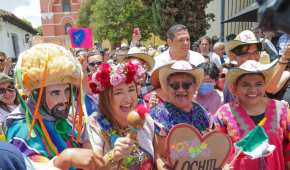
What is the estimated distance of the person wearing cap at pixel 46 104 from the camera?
173 cm

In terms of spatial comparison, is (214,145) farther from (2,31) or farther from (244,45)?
(2,31)

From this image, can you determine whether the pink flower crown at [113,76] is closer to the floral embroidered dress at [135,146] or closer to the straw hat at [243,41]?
the floral embroidered dress at [135,146]

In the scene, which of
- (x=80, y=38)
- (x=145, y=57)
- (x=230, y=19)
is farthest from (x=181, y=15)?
(x=145, y=57)

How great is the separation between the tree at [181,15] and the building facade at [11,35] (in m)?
9.87

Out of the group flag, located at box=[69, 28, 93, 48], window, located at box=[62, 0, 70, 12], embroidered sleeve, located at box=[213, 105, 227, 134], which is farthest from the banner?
window, located at box=[62, 0, 70, 12]

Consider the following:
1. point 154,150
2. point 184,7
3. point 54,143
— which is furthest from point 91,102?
point 184,7

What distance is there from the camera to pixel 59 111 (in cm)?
186

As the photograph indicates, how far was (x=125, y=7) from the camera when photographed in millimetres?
32469

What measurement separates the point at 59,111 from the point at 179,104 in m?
0.82

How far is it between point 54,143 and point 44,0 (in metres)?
59.6

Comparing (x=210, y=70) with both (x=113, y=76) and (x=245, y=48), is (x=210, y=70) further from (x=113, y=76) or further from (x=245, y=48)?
(x=113, y=76)

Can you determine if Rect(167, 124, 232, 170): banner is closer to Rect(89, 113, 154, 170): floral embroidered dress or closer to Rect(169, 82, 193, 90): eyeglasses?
Rect(89, 113, 154, 170): floral embroidered dress

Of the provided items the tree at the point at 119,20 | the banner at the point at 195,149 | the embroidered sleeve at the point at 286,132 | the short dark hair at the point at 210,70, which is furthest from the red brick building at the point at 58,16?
the banner at the point at 195,149

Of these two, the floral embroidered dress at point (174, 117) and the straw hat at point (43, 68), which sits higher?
the straw hat at point (43, 68)
